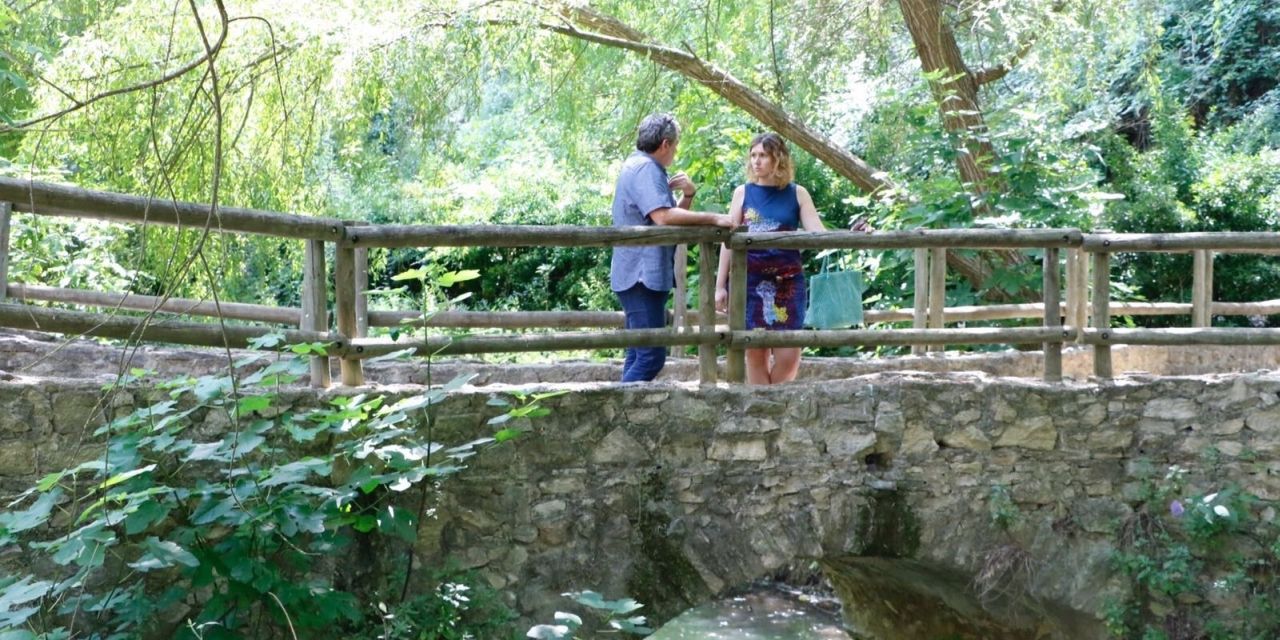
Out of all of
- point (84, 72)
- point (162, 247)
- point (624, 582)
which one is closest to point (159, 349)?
point (162, 247)

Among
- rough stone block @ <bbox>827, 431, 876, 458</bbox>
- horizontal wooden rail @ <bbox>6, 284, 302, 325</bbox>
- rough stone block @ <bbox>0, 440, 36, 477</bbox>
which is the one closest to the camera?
rough stone block @ <bbox>0, 440, 36, 477</bbox>

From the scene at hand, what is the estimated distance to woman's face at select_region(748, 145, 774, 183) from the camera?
503 centimetres

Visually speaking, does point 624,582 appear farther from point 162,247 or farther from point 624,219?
point 162,247

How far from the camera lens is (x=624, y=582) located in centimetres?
476

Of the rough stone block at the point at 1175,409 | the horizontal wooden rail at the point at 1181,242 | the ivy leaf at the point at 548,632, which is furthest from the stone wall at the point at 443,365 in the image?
the ivy leaf at the point at 548,632

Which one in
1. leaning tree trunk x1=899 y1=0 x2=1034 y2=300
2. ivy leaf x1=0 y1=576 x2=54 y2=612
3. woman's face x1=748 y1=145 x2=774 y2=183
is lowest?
ivy leaf x1=0 y1=576 x2=54 y2=612

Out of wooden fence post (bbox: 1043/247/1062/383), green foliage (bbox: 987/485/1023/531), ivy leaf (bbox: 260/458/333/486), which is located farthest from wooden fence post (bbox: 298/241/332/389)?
wooden fence post (bbox: 1043/247/1062/383)

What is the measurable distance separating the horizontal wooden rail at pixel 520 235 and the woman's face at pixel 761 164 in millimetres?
427

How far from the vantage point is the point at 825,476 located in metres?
4.95

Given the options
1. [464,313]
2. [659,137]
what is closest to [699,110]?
[464,313]

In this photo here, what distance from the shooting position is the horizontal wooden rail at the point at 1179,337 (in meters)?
5.05

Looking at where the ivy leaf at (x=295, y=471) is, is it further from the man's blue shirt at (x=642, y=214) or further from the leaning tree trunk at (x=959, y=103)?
the leaning tree trunk at (x=959, y=103)

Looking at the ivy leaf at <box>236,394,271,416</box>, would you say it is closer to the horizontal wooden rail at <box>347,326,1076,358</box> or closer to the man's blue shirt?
the horizontal wooden rail at <box>347,326,1076,358</box>

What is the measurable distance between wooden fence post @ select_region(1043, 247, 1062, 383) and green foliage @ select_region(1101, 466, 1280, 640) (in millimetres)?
570
